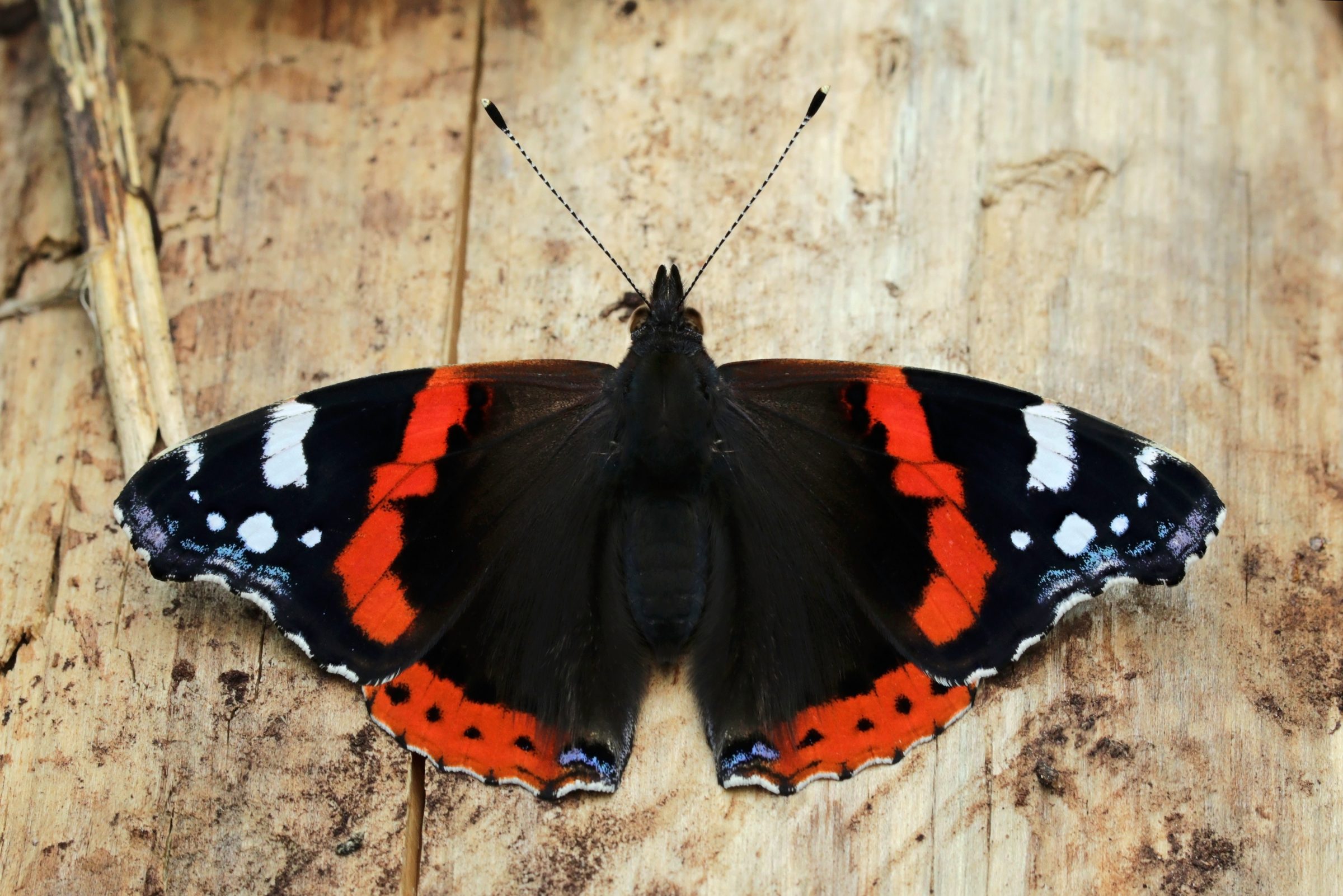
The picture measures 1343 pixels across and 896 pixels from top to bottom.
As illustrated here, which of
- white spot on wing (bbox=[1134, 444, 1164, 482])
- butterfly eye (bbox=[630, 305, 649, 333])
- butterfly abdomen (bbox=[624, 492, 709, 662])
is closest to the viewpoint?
white spot on wing (bbox=[1134, 444, 1164, 482])

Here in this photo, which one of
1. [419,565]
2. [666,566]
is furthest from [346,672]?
[666,566]

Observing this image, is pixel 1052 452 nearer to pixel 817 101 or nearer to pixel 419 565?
pixel 817 101

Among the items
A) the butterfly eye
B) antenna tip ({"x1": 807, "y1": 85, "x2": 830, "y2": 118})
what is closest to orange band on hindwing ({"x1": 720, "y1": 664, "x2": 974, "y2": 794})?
the butterfly eye

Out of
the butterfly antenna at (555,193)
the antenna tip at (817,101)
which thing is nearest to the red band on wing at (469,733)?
the butterfly antenna at (555,193)

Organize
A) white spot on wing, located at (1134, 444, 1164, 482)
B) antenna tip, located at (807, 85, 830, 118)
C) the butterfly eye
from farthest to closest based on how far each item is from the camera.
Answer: the butterfly eye → antenna tip, located at (807, 85, 830, 118) → white spot on wing, located at (1134, 444, 1164, 482)

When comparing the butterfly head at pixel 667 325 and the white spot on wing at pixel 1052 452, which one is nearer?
the white spot on wing at pixel 1052 452

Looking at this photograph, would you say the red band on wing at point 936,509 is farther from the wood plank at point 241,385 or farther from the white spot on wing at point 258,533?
the white spot on wing at point 258,533

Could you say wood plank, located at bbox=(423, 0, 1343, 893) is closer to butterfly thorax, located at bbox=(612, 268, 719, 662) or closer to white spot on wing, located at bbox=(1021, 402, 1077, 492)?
butterfly thorax, located at bbox=(612, 268, 719, 662)
